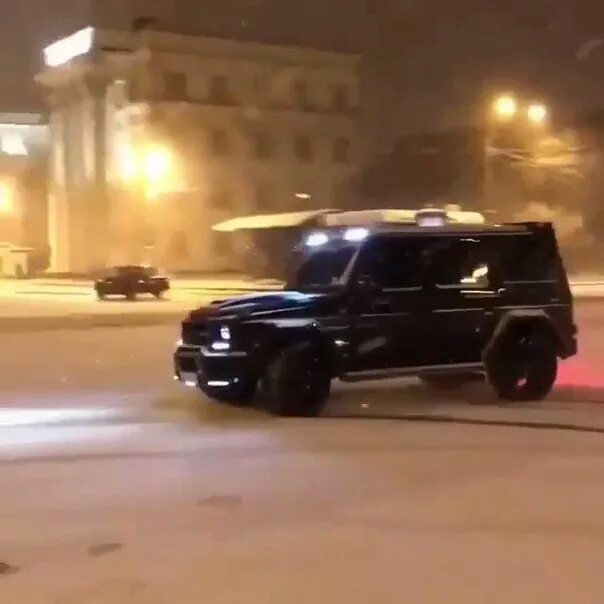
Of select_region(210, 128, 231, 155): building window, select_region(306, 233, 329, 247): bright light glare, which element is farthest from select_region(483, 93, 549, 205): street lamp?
select_region(306, 233, 329, 247): bright light glare

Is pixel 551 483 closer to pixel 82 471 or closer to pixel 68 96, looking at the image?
pixel 82 471

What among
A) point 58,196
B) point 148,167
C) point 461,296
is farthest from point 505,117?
point 461,296

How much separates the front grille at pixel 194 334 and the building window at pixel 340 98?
60.1m

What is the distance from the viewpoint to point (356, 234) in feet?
43.4

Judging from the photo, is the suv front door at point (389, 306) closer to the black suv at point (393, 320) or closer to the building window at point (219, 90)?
the black suv at point (393, 320)

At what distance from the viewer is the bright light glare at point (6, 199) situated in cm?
7781

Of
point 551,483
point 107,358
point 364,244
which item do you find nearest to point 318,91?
point 107,358

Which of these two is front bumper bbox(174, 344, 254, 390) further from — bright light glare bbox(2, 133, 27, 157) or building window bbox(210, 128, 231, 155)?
bright light glare bbox(2, 133, 27, 157)

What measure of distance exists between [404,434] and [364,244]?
2583mm

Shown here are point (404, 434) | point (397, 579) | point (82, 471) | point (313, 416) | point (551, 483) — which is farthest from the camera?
point (313, 416)

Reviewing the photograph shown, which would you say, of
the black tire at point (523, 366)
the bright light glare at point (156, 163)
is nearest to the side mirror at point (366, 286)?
the black tire at point (523, 366)

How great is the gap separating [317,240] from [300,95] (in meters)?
58.1

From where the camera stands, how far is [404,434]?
11.1 meters

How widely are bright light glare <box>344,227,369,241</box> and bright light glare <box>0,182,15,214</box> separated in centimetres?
6734
